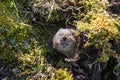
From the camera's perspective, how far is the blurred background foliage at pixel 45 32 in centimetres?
240

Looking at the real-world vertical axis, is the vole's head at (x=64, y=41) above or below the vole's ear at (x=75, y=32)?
below

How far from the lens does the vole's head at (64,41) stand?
246 centimetres

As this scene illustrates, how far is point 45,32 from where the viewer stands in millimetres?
2605

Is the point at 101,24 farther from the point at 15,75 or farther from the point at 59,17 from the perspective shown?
the point at 15,75

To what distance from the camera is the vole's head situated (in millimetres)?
2459

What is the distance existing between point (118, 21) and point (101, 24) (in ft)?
0.52

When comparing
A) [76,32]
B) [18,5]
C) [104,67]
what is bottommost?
[104,67]

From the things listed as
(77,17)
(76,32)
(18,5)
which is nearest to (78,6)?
(77,17)

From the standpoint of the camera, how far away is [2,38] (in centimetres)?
249

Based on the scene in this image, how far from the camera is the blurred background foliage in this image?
2.40m

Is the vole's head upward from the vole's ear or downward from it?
downward

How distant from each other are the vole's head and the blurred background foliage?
0.08m

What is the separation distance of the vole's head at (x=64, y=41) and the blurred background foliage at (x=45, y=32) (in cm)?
8

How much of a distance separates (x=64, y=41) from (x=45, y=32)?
216mm
